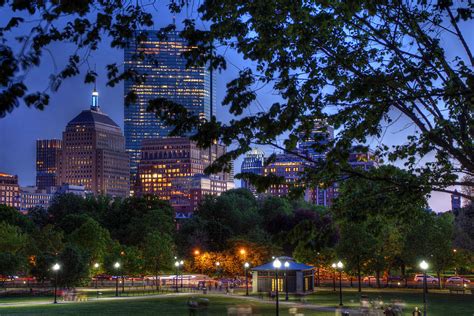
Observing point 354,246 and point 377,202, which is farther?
point 354,246

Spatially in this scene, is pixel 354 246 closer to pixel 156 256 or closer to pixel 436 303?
pixel 436 303

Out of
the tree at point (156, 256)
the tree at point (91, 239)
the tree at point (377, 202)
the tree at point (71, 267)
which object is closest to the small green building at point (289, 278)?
the tree at point (156, 256)

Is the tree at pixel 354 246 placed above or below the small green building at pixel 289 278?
above

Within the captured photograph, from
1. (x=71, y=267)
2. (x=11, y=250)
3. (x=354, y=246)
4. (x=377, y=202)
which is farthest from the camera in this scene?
(x=11, y=250)

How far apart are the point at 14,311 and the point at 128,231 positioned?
6190 centimetres

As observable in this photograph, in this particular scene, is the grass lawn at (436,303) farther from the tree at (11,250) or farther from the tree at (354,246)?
the tree at (11,250)

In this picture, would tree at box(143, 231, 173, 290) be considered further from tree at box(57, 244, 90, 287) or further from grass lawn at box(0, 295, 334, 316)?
grass lawn at box(0, 295, 334, 316)

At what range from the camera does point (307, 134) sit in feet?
47.7

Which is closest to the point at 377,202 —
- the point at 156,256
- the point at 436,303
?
the point at 436,303

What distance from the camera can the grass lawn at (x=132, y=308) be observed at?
42.4 meters

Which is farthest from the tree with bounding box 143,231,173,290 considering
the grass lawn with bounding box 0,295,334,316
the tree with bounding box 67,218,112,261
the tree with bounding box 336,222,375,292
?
the grass lawn with bounding box 0,295,334,316

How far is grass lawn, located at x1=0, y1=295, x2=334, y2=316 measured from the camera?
42438 millimetres

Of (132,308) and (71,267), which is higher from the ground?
(71,267)

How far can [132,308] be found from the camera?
45.9m
